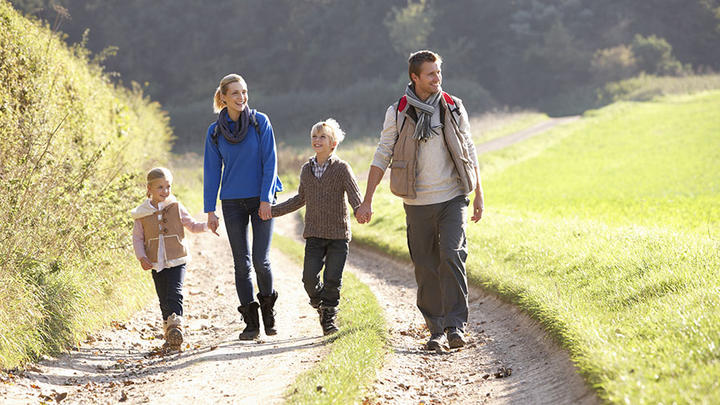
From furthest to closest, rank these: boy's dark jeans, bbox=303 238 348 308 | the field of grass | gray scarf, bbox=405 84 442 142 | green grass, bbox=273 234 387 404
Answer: boy's dark jeans, bbox=303 238 348 308
gray scarf, bbox=405 84 442 142
green grass, bbox=273 234 387 404
the field of grass

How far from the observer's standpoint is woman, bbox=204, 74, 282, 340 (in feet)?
22.9

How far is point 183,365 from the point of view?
646 centimetres

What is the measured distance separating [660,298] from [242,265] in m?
3.81

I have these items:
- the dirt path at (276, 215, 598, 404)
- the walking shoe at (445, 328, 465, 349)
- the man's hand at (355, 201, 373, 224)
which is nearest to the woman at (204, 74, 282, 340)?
the man's hand at (355, 201, 373, 224)

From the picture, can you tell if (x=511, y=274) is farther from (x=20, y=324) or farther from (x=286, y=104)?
(x=286, y=104)

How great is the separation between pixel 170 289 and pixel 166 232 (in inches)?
22.1

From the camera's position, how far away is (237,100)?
6957mm

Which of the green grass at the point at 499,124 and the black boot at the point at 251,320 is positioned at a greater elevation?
the green grass at the point at 499,124

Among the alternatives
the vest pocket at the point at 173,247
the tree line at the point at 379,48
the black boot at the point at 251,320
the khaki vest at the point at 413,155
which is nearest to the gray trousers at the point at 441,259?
the khaki vest at the point at 413,155

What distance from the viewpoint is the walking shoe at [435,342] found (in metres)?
6.70

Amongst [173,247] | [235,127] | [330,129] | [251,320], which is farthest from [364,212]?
[173,247]

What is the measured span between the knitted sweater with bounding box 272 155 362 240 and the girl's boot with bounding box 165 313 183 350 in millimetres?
1393

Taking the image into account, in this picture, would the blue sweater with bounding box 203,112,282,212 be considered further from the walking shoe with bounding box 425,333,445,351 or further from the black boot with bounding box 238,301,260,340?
the walking shoe with bounding box 425,333,445,351

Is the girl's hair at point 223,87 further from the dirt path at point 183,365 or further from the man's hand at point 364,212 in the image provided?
the dirt path at point 183,365
